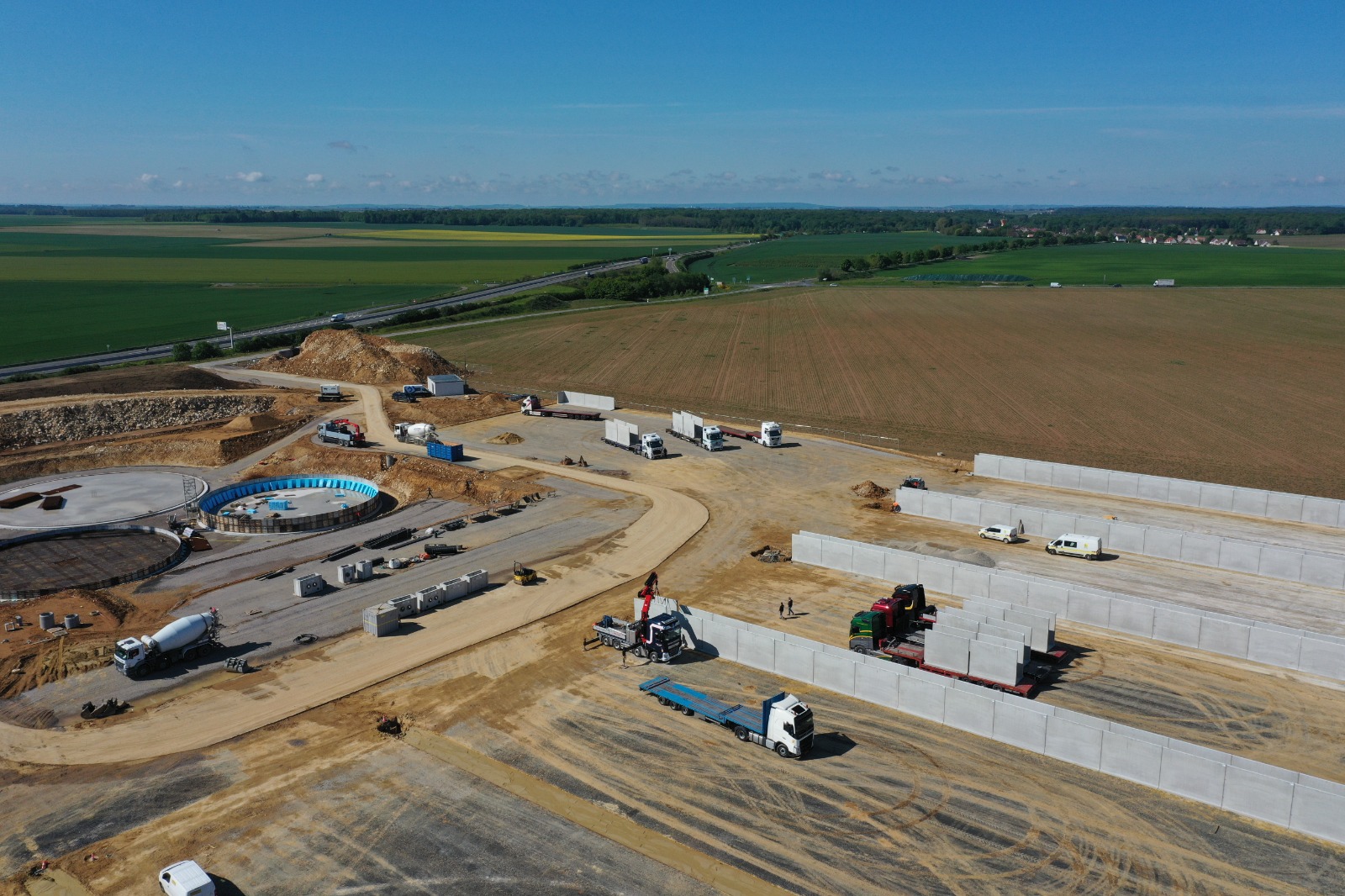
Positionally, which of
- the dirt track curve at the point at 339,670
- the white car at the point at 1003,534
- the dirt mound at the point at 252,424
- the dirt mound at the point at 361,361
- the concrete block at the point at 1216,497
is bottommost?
the dirt track curve at the point at 339,670

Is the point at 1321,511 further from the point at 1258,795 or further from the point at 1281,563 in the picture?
the point at 1258,795

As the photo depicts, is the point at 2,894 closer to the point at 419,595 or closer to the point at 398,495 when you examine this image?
the point at 419,595

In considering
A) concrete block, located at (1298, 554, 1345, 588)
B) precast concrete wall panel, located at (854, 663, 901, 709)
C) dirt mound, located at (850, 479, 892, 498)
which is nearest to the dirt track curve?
dirt mound, located at (850, 479, 892, 498)

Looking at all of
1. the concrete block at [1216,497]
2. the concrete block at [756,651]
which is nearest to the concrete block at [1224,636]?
the concrete block at [756,651]

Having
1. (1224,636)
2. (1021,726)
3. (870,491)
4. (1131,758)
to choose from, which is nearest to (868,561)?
(870,491)

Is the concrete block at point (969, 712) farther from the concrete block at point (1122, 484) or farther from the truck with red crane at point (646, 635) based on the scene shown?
the concrete block at point (1122, 484)

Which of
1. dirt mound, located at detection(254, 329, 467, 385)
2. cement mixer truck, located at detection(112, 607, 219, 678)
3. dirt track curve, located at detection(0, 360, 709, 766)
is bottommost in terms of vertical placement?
dirt track curve, located at detection(0, 360, 709, 766)

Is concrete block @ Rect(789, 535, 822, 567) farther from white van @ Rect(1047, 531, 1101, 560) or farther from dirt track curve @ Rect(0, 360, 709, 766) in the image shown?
white van @ Rect(1047, 531, 1101, 560)
